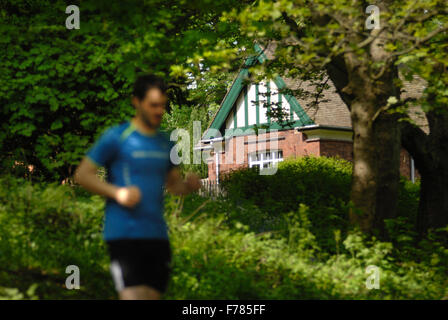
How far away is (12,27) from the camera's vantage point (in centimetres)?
993

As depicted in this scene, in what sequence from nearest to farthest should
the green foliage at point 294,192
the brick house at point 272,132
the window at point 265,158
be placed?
1. the green foliage at point 294,192
2. the brick house at point 272,132
3. the window at point 265,158

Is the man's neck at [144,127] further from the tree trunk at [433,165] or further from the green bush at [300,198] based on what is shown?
the tree trunk at [433,165]

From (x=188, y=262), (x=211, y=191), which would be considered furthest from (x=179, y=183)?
(x=211, y=191)

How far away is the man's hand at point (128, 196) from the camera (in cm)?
392

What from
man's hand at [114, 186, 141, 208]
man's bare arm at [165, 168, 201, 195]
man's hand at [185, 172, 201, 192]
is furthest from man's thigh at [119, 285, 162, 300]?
man's hand at [185, 172, 201, 192]

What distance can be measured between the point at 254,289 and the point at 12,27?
20.1 feet

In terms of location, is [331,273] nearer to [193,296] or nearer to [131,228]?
[193,296]

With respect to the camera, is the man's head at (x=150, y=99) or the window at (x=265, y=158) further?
the window at (x=265, y=158)

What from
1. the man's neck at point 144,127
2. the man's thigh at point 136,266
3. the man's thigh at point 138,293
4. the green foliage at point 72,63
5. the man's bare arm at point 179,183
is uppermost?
the green foliage at point 72,63

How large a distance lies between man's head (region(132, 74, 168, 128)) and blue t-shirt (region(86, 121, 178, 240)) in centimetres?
12

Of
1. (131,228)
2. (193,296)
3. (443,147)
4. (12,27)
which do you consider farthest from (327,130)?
(131,228)

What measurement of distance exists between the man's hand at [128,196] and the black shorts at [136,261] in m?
0.27

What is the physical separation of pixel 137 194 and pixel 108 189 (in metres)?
0.21

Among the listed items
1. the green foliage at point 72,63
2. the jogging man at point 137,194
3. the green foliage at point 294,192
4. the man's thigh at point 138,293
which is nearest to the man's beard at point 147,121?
the jogging man at point 137,194
